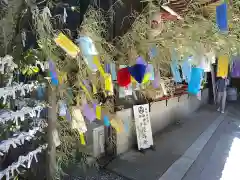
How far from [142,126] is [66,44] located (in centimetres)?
308

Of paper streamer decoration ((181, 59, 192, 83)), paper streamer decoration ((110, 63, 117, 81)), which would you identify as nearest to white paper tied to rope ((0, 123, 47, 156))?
paper streamer decoration ((110, 63, 117, 81))

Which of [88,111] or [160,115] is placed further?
[160,115]

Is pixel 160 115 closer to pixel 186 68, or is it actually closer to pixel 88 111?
pixel 186 68

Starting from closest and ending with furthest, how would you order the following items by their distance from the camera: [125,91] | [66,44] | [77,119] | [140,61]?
[66,44] < [77,119] < [140,61] < [125,91]

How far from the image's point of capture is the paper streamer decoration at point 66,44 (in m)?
2.09

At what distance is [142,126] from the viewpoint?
4.79 m

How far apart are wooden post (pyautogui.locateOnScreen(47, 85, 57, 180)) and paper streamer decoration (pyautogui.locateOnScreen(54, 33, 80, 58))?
519mm

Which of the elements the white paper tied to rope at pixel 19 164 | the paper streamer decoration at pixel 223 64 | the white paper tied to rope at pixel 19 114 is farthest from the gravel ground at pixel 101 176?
the paper streamer decoration at pixel 223 64

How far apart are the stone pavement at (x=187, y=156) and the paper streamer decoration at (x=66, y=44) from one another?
2377mm

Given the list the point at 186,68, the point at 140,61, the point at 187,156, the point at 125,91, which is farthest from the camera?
the point at 187,156

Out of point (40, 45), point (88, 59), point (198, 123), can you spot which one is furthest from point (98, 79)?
point (198, 123)

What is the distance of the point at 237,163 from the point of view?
4438mm

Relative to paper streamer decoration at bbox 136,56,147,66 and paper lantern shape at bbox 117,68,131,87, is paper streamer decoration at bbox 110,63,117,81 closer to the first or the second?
paper lantern shape at bbox 117,68,131,87

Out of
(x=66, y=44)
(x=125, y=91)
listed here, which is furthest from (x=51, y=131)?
(x=125, y=91)
